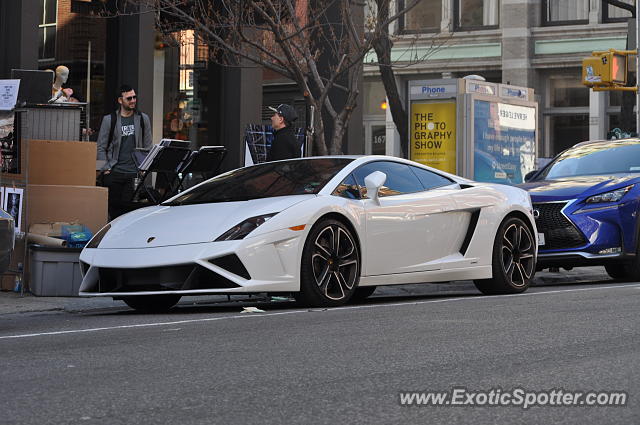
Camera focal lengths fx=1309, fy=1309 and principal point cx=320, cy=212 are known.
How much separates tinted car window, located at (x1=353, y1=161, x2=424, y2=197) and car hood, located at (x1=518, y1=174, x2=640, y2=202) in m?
3.02

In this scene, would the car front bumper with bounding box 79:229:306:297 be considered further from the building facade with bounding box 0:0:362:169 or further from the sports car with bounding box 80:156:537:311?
the building facade with bounding box 0:0:362:169

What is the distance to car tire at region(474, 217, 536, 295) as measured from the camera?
39.2ft

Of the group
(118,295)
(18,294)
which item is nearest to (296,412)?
(118,295)

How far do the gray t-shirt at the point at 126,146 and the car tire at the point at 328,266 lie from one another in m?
5.06

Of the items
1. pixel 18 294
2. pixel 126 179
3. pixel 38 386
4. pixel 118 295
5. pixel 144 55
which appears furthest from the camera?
pixel 144 55

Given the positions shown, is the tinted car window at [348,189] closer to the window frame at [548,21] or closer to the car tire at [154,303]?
the car tire at [154,303]

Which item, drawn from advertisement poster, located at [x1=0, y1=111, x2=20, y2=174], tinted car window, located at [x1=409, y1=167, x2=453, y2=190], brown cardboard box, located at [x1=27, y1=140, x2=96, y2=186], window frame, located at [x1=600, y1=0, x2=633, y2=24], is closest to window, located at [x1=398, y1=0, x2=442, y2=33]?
window frame, located at [x1=600, y1=0, x2=633, y2=24]

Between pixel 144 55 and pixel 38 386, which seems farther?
pixel 144 55

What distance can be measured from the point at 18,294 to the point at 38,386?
6.24m

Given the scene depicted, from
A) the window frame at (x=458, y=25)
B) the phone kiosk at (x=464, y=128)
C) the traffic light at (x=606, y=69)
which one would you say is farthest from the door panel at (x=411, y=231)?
the window frame at (x=458, y=25)

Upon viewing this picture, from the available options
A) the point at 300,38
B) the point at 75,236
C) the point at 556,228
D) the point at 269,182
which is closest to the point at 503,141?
the point at 300,38

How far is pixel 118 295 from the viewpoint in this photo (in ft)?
32.8

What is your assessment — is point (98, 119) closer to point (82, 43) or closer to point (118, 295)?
point (82, 43)

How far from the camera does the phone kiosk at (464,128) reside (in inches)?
733
